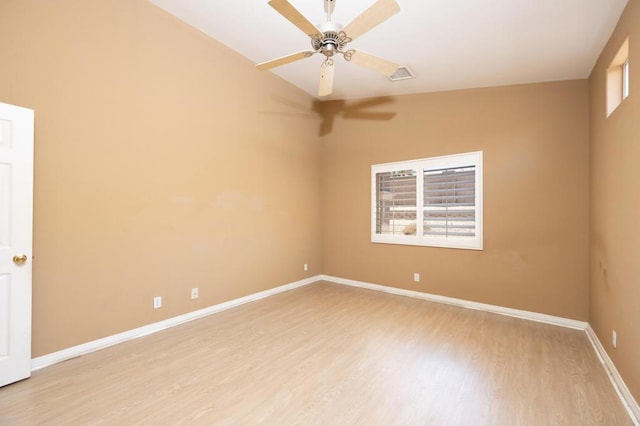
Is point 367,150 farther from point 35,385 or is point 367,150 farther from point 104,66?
point 35,385

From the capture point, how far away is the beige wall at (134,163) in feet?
8.46

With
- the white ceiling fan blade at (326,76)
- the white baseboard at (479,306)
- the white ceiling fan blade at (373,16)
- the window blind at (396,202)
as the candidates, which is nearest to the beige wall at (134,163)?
the white ceiling fan blade at (326,76)

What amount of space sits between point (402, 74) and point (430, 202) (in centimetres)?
192

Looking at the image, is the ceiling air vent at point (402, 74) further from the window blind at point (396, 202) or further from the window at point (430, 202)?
the window blind at point (396, 202)

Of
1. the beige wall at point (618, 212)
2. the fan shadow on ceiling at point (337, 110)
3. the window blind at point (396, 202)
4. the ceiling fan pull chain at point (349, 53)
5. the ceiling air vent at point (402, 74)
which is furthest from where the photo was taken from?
the fan shadow on ceiling at point (337, 110)

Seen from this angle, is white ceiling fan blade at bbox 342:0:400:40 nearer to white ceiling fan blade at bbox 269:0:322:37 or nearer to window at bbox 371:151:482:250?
white ceiling fan blade at bbox 269:0:322:37

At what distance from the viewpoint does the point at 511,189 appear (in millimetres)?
3934

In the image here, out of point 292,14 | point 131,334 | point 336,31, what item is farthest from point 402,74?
point 131,334

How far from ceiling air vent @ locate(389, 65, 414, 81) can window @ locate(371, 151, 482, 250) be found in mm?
1274

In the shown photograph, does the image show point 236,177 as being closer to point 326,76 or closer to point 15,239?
point 326,76

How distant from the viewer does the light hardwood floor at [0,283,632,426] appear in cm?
199

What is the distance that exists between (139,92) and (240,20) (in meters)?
1.37

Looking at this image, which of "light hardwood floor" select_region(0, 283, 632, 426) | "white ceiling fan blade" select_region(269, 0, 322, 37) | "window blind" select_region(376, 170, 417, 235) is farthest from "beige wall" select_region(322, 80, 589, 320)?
"white ceiling fan blade" select_region(269, 0, 322, 37)

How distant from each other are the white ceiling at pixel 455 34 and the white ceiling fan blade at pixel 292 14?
728 millimetres
